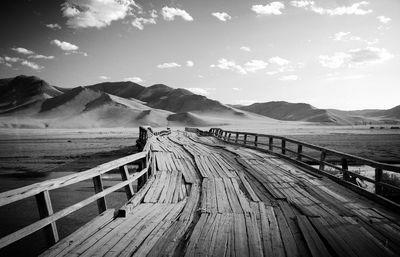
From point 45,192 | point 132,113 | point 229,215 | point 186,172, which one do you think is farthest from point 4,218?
point 132,113

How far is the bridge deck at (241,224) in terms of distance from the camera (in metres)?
3.66

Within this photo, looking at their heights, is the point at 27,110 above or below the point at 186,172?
above

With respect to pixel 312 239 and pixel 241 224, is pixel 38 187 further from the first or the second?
pixel 312 239

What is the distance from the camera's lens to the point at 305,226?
450 cm

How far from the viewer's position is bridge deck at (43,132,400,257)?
3.66m

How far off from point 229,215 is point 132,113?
155 metres

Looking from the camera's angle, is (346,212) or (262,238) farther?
(346,212)

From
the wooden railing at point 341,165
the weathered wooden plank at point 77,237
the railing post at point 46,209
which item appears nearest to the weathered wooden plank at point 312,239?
the wooden railing at point 341,165

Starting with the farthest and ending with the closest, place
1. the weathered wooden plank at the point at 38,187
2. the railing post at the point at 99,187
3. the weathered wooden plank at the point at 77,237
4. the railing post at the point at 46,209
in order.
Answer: the railing post at the point at 99,187 → the railing post at the point at 46,209 → the weathered wooden plank at the point at 77,237 → the weathered wooden plank at the point at 38,187

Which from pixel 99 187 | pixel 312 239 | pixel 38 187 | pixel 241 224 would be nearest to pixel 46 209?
pixel 38 187

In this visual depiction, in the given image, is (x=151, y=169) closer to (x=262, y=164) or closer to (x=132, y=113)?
(x=262, y=164)

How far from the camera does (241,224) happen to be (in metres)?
4.52

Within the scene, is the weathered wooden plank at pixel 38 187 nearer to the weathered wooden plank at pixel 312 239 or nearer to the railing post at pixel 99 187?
the railing post at pixel 99 187

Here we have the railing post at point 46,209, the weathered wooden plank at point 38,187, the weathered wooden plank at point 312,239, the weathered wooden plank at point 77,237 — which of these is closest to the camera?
the weathered wooden plank at point 38,187
